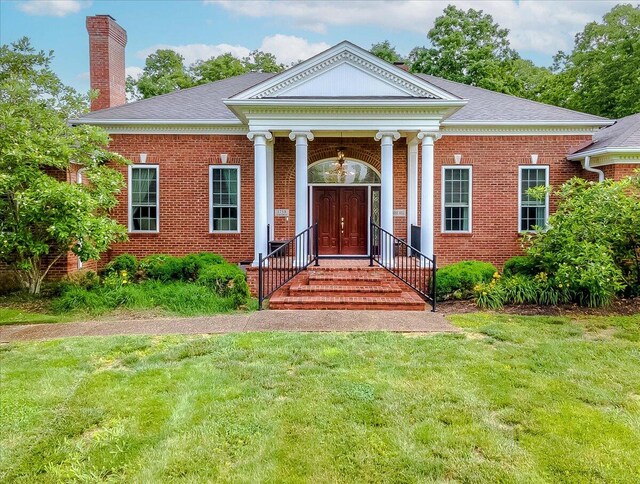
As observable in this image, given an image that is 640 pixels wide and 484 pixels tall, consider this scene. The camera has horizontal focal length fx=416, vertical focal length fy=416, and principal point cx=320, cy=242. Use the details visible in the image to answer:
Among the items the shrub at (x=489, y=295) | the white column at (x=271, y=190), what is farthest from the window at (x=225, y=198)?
the shrub at (x=489, y=295)

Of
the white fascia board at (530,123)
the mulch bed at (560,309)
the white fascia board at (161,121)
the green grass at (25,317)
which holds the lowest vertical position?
the green grass at (25,317)

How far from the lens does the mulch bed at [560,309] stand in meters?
8.00

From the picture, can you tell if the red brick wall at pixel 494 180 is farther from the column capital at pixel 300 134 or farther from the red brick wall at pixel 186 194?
the red brick wall at pixel 186 194

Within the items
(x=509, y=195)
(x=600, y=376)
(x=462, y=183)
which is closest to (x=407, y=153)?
(x=462, y=183)

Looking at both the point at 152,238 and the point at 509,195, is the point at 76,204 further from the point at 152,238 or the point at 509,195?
the point at 509,195

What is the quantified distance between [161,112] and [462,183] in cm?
904

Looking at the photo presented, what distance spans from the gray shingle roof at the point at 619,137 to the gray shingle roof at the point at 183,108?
29.7 ft

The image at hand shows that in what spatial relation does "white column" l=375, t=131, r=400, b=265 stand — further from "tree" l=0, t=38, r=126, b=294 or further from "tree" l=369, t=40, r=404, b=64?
"tree" l=369, t=40, r=404, b=64

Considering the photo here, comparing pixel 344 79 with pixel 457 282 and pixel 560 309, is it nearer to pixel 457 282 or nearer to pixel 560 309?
pixel 457 282

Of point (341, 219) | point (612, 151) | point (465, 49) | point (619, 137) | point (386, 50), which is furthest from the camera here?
point (386, 50)

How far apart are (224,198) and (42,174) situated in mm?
4643

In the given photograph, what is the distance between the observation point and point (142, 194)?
1212 centimetres

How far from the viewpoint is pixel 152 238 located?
12.1 metres

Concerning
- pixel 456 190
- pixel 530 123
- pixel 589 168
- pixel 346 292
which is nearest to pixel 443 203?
pixel 456 190
